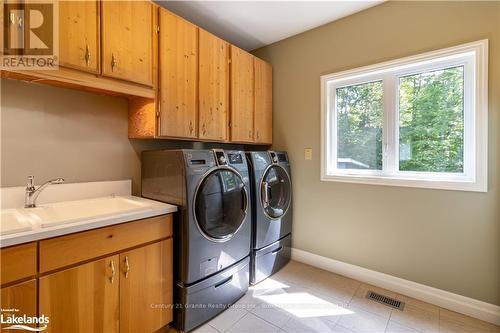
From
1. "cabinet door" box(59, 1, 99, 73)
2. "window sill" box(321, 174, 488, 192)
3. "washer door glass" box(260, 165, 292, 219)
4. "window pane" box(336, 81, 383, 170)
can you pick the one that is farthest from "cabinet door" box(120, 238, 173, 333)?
"window pane" box(336, 81, 383, 170)

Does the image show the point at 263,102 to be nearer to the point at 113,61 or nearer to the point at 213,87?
the point at 213,87

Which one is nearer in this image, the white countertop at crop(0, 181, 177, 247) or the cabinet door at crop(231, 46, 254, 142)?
the white countertop at crop(0, 181, 177, 247)

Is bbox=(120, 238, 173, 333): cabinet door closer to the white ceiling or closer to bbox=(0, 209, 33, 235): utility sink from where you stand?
bbox=(0, 209, 33, 235): utility sink

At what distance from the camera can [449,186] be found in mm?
1804

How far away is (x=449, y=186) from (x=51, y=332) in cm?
261

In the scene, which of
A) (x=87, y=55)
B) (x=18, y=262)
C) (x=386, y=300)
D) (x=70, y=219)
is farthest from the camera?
(x=386, y=300)

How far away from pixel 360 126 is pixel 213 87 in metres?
1.48

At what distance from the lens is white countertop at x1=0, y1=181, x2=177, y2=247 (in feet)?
3.32

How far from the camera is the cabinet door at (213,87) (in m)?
2.06

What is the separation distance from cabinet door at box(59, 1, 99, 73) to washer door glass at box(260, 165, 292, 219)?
5.12 ft

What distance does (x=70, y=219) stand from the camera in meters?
1.16

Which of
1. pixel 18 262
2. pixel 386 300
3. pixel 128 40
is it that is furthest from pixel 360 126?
pixel 18 262

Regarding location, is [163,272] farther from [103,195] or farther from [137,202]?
[103,195]

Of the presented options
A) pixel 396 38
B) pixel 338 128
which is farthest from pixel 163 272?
pixel 396 38
